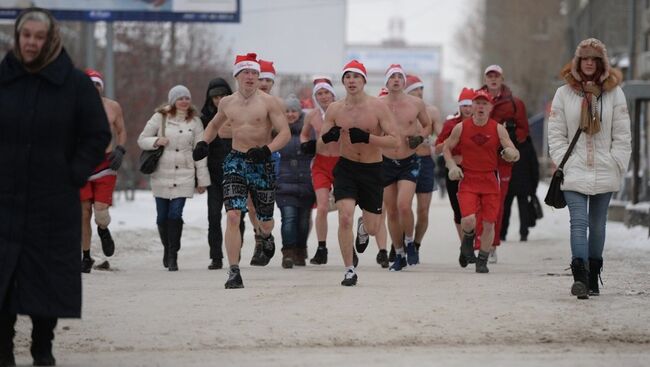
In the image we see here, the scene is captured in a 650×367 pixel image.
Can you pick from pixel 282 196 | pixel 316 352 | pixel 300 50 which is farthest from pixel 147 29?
pixel 316 352

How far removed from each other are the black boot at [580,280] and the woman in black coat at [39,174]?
14.2 ft

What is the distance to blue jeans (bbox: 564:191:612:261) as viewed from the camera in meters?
11.8

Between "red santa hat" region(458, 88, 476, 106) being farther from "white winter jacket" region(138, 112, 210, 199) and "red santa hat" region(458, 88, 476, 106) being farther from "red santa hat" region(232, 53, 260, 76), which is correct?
"red santa hat" region(232, 53, 260, 76)

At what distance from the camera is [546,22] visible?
76.0m

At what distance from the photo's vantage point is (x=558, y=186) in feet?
39.1

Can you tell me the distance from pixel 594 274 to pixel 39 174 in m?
5.03

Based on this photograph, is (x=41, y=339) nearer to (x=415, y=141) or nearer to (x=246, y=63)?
(x=246, y=63)

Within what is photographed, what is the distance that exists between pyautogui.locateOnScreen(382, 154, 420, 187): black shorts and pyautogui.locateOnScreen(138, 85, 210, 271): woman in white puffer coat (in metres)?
1.79

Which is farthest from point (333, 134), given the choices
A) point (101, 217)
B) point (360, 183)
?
point (101, 217)

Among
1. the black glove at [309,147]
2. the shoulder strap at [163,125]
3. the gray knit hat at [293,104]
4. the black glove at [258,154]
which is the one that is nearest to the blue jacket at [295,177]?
the gray knit hat at [293,104]

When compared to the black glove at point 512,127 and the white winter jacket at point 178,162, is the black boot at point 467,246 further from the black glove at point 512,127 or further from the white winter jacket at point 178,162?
the white winter jacket at point 178,162

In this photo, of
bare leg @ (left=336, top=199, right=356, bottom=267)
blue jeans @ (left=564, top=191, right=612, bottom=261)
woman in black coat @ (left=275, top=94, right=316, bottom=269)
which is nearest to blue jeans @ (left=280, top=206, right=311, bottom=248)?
woman in black coat @ (left=275, top=94, right=316, bottom=269)

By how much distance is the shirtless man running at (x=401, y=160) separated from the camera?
624 inches

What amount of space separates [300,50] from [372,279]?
50.0m
